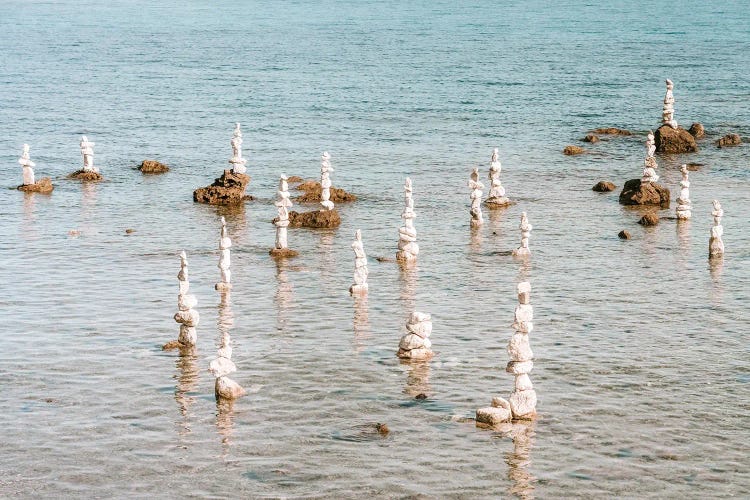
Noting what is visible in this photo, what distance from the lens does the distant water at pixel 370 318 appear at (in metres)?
34.1

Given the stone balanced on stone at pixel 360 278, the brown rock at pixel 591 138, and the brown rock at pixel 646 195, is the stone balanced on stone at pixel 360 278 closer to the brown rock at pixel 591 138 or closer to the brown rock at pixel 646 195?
the brown rock at pixel 646 195

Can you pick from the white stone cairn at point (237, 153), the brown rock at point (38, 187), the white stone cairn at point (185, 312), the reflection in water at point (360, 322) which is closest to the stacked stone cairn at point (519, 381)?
the reflection in water at point (360, 322)

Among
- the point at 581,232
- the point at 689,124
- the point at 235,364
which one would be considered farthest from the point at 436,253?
the point at 689,124

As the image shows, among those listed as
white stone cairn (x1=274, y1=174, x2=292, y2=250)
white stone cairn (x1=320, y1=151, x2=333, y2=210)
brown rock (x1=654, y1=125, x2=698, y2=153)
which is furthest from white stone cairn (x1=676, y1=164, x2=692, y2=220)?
brown rock (x1=654, y1=125, x2=698, y2=153)

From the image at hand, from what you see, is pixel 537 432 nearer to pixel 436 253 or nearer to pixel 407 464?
pixel 407 464

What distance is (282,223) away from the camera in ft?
188

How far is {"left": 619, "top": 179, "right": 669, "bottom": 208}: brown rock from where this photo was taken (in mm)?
69812

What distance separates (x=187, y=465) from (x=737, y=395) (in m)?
17.0

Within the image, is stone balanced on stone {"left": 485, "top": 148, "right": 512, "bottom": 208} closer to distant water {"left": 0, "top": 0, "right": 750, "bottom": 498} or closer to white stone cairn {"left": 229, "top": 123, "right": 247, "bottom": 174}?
distant water {"left": 0, "top": 0, "right": 750, "bottom": 498}

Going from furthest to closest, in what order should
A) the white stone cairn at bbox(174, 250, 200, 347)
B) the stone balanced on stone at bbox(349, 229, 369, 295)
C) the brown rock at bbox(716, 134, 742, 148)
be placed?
the brown rock at bbox(716, 134, 742, 148), the stone balanced on stone at bbox(349, 229, 369, 295), the white stone cairn at bbox(174, 250, 200, 347)

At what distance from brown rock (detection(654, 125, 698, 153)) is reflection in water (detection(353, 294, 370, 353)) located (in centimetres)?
4227

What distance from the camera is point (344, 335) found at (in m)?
45.9

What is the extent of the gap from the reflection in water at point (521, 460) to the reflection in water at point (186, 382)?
29.5 ft

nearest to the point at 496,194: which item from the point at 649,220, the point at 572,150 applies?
the point at 649,220
